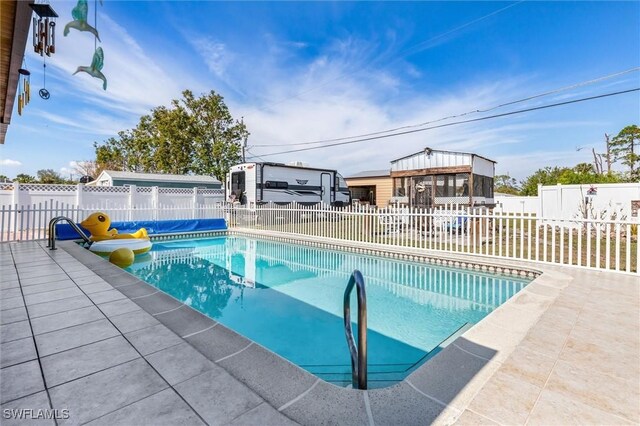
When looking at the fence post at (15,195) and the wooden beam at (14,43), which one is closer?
the wooden beam at (14,43)

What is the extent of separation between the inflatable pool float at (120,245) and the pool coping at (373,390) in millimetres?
5106

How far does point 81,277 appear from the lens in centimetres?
416

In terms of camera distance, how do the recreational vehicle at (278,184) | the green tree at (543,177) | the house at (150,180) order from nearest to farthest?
the recreational vehicle at (278,184) → the house at (150,180) → the green tree at (543,177)

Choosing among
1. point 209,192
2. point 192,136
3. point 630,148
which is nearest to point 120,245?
point 209,192

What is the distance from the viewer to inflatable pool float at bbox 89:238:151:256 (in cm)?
739

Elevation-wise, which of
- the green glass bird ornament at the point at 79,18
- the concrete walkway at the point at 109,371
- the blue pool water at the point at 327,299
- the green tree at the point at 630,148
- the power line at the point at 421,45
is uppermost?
the power line at the point at 421,45

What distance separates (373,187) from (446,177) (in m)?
11.5

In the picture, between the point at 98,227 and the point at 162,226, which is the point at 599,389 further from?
the point at 162,226

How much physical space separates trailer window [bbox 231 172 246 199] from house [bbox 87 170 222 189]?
4.75m

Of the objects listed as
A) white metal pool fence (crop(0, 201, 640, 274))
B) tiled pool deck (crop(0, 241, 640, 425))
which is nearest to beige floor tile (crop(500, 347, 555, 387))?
tiled pool deck (crop(0, 241, 640, 425))

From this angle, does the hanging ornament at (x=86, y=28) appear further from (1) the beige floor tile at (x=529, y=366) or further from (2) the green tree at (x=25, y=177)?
(2) the green tree at (x=25, y=177)

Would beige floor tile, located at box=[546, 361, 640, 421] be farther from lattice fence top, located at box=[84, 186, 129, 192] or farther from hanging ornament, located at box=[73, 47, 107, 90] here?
lattice fence top, located at box=[84, 186, 129, 192]

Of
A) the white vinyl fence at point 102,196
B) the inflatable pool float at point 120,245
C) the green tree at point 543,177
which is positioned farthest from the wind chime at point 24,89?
the green tree at point 543,177

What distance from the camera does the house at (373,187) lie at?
22141mm
